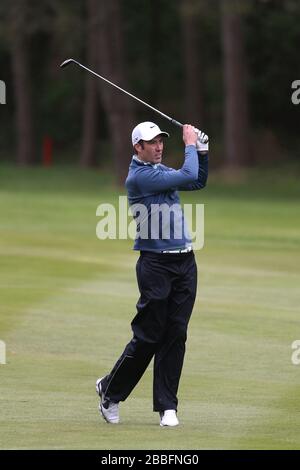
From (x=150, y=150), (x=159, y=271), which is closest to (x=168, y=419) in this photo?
(x=159, y=271)

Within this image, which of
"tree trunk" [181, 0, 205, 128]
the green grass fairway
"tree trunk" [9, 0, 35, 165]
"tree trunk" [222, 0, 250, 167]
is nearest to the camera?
the green grass fairway

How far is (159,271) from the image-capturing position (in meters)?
9.14

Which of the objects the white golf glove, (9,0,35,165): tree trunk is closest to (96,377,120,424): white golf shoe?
the white golf glove

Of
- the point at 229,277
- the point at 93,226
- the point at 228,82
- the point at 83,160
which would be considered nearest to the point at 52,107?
the point at 83,160

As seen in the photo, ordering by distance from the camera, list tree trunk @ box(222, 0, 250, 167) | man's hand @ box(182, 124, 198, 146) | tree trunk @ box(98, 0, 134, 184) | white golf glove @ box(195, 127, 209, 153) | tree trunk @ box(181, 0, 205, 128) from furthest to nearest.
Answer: tree trunk @ box(181, 0, 205, 128) < tree trunk @ box(222, 0, 250, 167) < tree trunk @ box(98, 0, 134, 184) < white golf glove @ box(195, 127, 209, 153) < man's hand @ box(182, 124, 198, 146)

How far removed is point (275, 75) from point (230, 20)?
11011 mm

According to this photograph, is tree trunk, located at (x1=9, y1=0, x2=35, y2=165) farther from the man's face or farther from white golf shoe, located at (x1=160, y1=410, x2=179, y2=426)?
white golf shoe, located at (x1=160, y1=410, x2=179, y2=426)

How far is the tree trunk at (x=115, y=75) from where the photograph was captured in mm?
41938

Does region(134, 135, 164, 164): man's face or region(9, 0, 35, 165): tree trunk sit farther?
region(9, 0, 35, 165): tree trunk

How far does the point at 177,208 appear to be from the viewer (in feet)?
30.1

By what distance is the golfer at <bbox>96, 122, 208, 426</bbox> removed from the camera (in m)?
9.12

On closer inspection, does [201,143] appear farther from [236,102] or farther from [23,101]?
[23,101]

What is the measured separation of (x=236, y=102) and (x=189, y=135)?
35.8 metres

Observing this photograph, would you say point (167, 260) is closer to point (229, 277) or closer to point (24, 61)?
point (229, 277)
